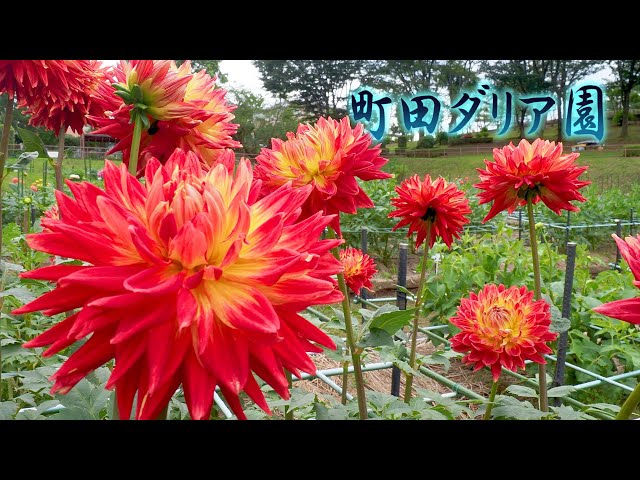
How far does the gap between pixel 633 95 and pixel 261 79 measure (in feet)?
24.0

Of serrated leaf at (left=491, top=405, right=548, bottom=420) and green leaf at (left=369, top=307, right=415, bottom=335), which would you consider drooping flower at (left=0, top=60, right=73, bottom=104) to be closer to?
green leaf at (left=369, top=307, right=415, bottom=335)

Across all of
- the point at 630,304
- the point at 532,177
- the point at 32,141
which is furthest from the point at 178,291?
the point at 532,177

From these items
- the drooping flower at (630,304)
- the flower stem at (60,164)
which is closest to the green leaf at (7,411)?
the flower stem at (60,164)

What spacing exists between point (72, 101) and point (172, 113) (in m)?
0.40

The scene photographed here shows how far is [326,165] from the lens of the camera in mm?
657

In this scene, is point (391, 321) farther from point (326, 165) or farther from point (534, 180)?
point (534, 180)

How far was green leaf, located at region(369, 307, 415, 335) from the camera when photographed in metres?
0.65

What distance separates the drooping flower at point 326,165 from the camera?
0.65 meters

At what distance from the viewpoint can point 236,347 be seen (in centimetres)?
34

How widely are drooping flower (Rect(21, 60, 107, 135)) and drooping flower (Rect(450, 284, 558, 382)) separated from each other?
2.54 feet

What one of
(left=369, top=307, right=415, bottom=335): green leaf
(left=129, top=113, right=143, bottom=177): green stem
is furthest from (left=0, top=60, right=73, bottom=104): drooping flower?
(left=369, top=307, right=415, bottom=335): green leaf

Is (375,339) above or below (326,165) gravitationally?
below

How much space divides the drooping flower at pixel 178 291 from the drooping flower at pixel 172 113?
17 cm

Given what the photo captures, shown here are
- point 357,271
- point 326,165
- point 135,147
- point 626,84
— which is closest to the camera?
point 135,147
